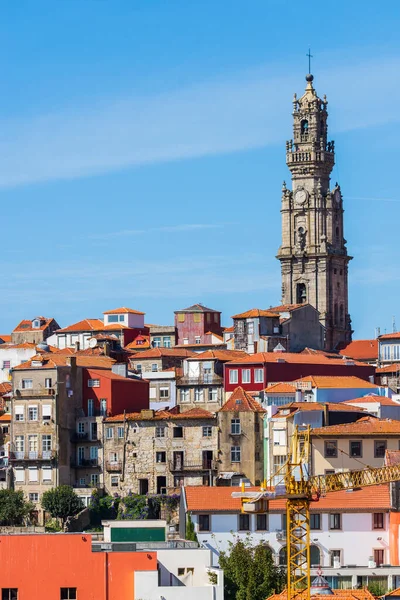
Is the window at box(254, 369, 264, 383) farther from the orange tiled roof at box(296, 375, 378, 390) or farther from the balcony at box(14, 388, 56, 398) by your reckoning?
the balcony at box(14, 388, 56, 398)

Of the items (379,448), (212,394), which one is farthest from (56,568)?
(212,394)

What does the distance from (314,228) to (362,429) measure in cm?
6856

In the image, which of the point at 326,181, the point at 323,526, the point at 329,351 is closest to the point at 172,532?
the point at 323,526

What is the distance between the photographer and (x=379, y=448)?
4500 inches

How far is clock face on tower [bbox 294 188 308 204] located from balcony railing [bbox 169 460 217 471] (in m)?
60.1

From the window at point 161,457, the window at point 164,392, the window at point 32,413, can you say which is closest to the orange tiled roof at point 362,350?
the window at point 164,392

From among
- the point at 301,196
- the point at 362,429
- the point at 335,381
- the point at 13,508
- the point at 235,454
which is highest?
the point at 301,196

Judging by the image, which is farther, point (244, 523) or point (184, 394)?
point (184, 394)

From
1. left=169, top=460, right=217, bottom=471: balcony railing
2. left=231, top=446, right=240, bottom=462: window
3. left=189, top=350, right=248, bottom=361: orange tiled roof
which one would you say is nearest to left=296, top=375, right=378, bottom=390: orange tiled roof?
left=231, top=446, right=240, bottom=462: window

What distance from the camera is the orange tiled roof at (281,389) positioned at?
5020 inches

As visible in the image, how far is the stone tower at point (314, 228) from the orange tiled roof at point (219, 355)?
31819 mm

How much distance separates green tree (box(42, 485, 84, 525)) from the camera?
124 m

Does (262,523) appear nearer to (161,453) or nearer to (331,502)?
(331,502)

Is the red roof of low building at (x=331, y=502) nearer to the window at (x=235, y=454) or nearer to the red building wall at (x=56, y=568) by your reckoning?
the window at (x=235, y=454)
